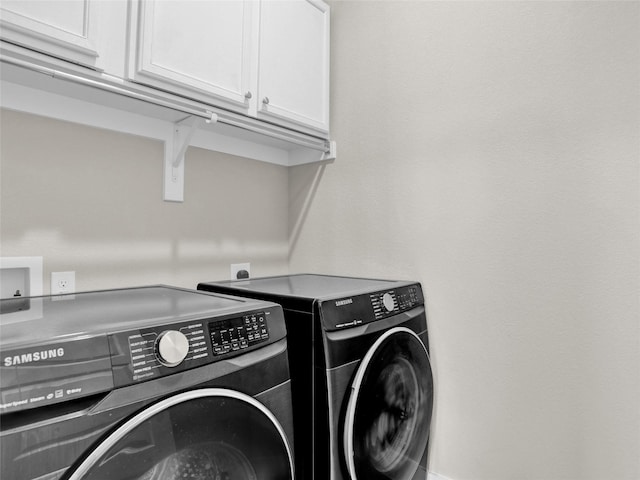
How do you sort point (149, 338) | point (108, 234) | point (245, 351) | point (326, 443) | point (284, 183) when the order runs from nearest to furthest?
point (149, 338) < point (245, 351) < point (326, 443) < point (108, 234) < point (284, 183)

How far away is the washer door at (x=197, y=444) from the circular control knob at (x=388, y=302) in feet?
1.92

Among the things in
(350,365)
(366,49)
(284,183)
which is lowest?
(350,365)

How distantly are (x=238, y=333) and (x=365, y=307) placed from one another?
19.9 inches

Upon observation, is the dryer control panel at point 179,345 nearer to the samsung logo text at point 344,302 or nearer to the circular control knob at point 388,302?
the samsung logo text at point 344,302

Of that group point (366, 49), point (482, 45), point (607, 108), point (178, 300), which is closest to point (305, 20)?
point (366, 49)

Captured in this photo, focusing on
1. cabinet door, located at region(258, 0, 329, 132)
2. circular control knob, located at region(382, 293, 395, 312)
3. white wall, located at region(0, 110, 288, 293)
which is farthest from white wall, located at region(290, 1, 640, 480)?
white wall, located at region(0, 110, 288, 293)

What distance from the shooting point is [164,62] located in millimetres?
1221

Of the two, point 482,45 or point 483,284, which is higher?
point 482,45

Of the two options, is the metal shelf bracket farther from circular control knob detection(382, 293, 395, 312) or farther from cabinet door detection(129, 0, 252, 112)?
circular control knob detection(382, 293, 395, 312)

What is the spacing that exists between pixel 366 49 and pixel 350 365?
148cm

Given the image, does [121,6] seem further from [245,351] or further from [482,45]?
[482,45]

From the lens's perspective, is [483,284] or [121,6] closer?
[121,6]

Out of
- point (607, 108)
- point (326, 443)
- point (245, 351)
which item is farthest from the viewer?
point (607, 108)

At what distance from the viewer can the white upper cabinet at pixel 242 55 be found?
120 centimetres
